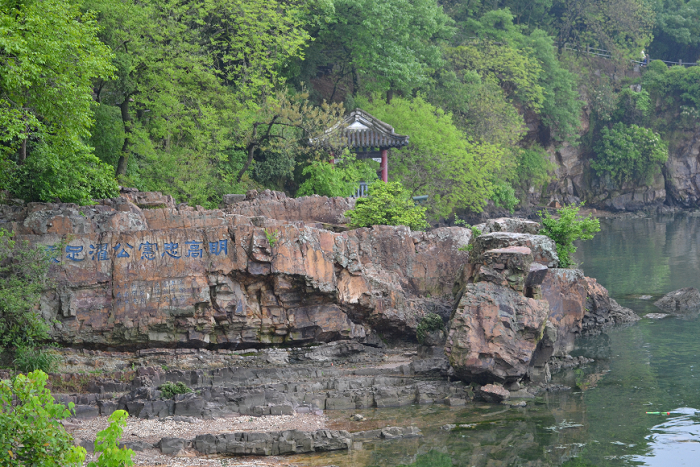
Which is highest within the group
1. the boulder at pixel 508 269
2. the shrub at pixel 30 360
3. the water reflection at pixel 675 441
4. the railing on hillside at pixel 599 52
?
the railing on hillside at pixel 599 52

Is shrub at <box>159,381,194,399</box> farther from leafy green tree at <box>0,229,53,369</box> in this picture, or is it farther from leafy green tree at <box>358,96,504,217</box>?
leafy green tree at <box>358,96,504,217</box>

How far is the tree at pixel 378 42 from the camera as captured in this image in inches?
1681

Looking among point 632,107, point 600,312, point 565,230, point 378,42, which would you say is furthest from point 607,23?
point 600,312

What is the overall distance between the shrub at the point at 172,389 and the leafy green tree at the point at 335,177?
17037 mm

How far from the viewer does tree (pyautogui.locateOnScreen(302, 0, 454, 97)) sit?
4269 cm

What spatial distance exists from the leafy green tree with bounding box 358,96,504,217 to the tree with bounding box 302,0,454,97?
1.80m

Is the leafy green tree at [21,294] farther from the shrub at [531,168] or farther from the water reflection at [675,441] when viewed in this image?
the shrub at [531,168]

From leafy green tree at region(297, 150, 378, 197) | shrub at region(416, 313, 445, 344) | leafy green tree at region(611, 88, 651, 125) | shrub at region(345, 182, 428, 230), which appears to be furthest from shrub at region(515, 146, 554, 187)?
shrub at region(416, 313, 445, 344)

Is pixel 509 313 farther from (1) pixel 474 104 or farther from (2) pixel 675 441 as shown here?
(1) pixel 474 104

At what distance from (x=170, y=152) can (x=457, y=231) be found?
43.1ft

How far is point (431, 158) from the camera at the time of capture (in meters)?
42.6

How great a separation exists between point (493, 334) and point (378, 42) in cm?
2670

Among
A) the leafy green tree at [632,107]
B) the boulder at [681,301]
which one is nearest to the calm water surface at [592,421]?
the boulder at [681,301]

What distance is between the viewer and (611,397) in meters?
20.6
